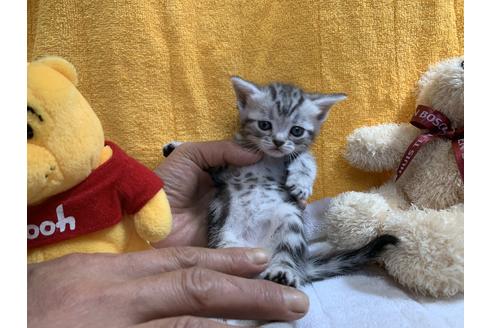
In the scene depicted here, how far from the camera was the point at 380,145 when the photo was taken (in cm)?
110

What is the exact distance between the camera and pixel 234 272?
2.86ft

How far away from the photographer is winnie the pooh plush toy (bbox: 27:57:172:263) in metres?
0.66

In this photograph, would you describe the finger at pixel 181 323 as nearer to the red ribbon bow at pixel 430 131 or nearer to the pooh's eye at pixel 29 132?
the pooh's eye at pixel 29 132

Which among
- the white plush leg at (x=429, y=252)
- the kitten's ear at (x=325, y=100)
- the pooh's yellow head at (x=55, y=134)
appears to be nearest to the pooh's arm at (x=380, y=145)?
the kitten's ear at (x=325, y=100)

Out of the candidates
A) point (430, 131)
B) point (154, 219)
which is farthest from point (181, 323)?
point (430, 131)

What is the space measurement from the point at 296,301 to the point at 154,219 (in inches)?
12.2

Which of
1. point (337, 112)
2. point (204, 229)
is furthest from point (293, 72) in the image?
point (204, 229)

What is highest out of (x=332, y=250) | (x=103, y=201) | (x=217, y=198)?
(x=103, y=201)

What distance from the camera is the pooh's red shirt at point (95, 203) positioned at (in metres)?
0.71

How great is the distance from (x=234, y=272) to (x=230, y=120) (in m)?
0.49

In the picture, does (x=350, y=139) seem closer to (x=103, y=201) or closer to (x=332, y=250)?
(x=332, y=250)

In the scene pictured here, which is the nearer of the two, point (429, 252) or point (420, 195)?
point (429, 252)

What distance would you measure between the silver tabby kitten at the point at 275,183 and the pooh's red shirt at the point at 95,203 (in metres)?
0.31

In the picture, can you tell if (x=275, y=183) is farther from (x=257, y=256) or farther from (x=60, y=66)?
(x=60, y=66)
